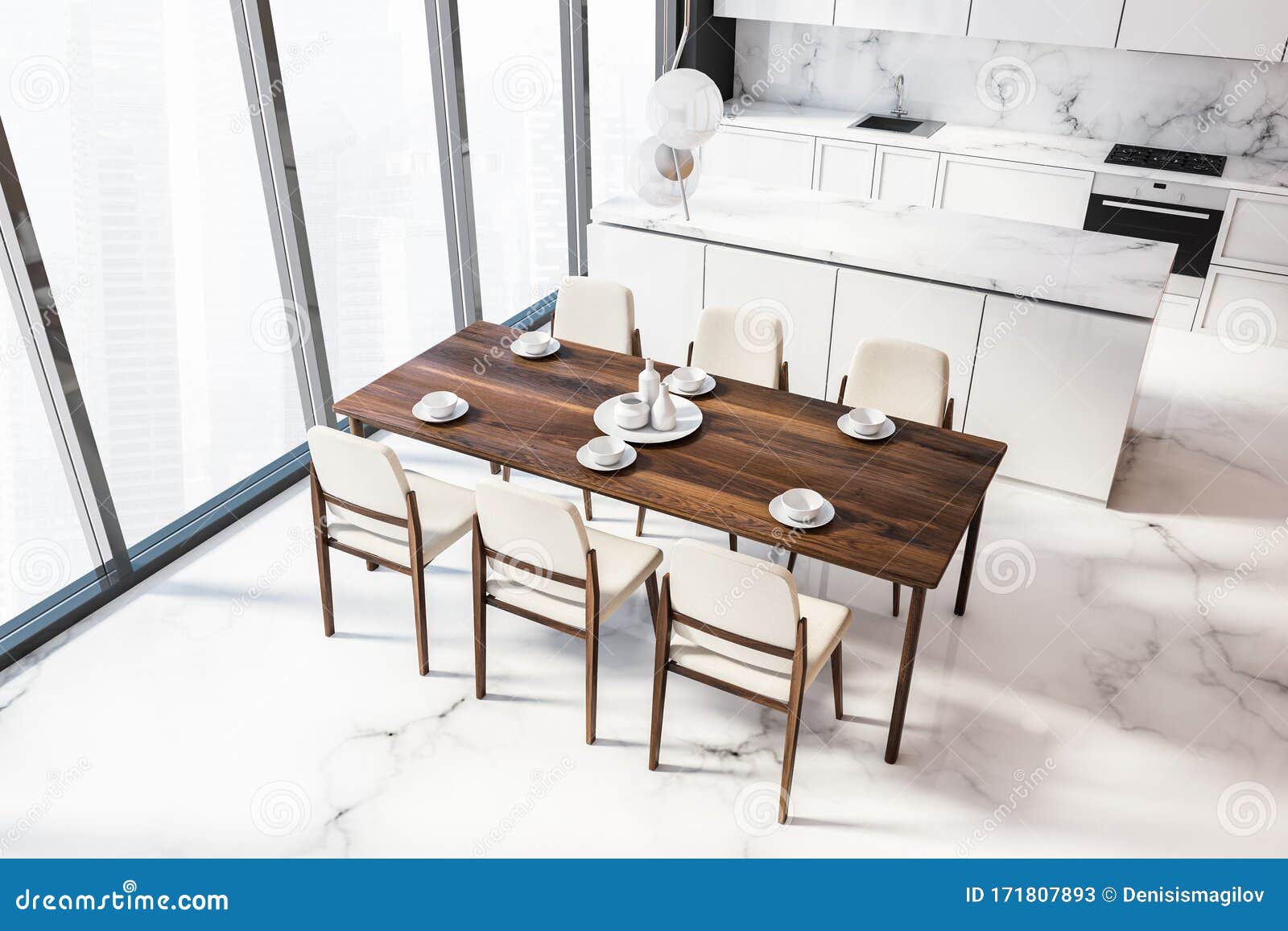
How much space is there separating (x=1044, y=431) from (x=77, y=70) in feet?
12.1

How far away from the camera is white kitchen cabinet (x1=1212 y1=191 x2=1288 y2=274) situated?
16.7 feet

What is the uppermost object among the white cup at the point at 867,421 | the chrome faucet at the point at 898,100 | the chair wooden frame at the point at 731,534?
the chrome faucet at the point at 898,100

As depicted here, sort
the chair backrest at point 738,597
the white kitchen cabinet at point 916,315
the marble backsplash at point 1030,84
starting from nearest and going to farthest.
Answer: the chair backrest at point 738,597 < the white kitchen cabinet at point 916,315 < the marble backsplash at point 1030,84

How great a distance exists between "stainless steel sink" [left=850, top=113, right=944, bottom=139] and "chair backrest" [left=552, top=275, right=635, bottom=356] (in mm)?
2834

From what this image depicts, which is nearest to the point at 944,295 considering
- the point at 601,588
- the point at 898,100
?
the point at 601,588

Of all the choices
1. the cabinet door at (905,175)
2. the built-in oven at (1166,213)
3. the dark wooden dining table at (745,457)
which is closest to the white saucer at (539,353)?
the dark wooden dining table at (745,457)

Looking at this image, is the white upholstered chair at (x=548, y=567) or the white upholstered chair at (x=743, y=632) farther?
the white upholstered chair at (x=548, y=567)

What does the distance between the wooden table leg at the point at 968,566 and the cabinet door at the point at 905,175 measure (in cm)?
299

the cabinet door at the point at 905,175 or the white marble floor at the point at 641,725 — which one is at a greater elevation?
the cabinet door at the point at 905,175

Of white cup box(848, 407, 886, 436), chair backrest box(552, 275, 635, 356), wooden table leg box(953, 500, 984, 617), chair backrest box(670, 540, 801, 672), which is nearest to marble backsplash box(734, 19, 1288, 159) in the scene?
chair backrest box(552, 275, 635, 356)

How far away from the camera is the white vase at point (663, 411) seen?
A: 3.28 meters

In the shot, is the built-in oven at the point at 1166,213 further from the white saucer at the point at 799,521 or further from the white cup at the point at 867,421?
the white saucer at the point at 799,521

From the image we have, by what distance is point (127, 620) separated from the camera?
→ 141 inches
